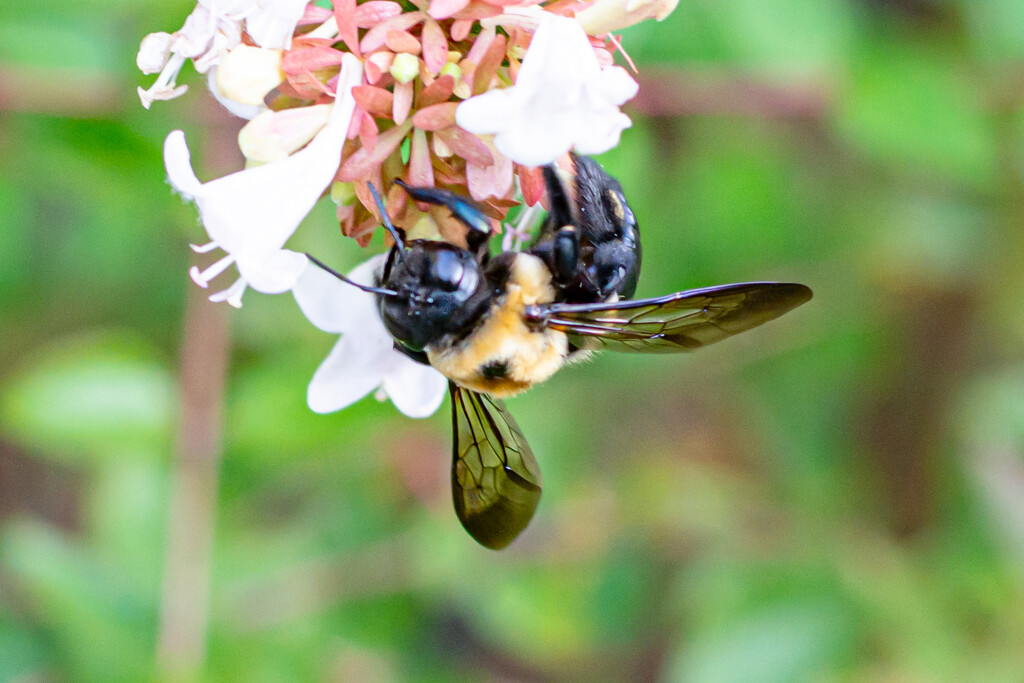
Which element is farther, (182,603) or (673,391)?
(673,391)

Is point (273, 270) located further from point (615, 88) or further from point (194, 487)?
point (194, 487)

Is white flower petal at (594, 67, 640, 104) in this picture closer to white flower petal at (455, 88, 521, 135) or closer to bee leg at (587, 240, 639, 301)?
white flower petal at (455, 88, 521, 135)

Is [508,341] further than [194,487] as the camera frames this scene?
No

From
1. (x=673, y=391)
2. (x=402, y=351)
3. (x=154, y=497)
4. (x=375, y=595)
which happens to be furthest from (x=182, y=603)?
(x=673, y=391)

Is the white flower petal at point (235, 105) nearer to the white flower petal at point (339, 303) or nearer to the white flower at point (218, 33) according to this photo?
the white flower at point (218, 33)

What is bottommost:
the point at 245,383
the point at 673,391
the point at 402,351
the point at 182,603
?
the point at 182,603

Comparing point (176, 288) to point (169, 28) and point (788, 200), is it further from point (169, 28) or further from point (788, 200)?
point (788, 200)

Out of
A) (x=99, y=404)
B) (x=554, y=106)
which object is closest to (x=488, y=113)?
(x=554, y=106)
